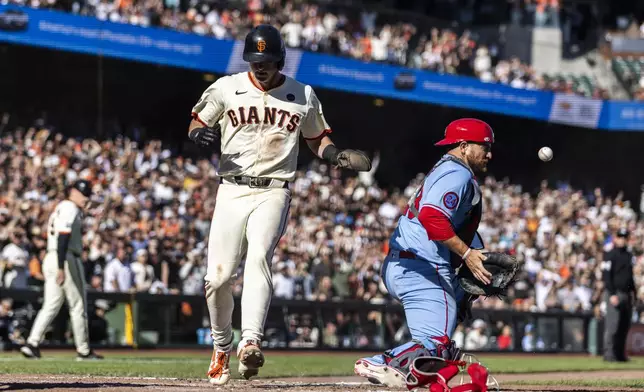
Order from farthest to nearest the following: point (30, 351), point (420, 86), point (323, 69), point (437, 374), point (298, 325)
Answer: point (420, 86) → point (323, 69) → point (298, 325) → point (30, 351) → point (437, 374)

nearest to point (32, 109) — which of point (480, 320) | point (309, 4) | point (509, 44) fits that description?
point (309, 4)

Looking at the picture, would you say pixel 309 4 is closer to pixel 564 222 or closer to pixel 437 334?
pixel 564 222

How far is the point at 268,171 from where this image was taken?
830 centimetres

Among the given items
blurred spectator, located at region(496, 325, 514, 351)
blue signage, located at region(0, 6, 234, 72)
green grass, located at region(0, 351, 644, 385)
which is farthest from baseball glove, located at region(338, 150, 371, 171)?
blue signage, located at region(0, 6, 234, 72)

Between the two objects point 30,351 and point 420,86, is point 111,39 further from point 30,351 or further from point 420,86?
point 30,351

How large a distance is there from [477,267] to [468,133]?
2.91ft

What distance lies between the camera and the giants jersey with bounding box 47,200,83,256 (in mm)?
13367

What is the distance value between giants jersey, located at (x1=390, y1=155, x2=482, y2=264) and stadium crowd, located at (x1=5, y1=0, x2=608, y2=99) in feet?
61.9

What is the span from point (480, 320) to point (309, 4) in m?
11.8

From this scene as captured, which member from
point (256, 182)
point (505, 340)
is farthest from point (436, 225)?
point (505, 340)

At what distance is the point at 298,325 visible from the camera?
2030 centimetres

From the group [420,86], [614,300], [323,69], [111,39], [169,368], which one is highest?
[111,39]

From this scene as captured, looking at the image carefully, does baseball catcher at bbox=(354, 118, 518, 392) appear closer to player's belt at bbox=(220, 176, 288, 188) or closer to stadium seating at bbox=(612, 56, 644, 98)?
player's belt at bbox=(220, 176, 288, 188)

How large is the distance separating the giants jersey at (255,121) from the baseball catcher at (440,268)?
1060 mm
